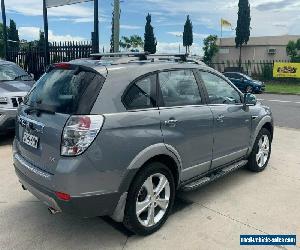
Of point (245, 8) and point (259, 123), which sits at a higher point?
point (245, 8)

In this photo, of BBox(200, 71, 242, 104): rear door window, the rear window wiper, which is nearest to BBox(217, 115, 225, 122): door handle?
BBox(200, 71, 242, 104): rear door window

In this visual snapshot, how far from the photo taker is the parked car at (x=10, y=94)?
21.8 ft

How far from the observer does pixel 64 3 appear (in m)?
11.3

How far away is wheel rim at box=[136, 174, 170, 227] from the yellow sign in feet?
92.2

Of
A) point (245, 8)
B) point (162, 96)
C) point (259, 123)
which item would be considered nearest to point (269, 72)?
point (245, 8)

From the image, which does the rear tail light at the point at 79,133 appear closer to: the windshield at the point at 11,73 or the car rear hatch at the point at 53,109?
the car rear hatch at the point at 53,109

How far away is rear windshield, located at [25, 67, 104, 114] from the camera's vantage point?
3.00 meters

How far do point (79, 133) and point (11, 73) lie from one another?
614 centimetres

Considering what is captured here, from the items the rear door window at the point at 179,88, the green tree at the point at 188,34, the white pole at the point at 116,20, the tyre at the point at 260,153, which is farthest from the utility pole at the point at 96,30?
the green tree at the point at 188,34

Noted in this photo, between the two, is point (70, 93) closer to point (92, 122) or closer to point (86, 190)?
point (92, 122)

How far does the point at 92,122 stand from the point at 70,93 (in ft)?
1.41

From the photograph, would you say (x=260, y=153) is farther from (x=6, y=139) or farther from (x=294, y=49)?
(x=294, y=49)

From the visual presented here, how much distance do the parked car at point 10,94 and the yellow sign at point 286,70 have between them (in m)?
25.5

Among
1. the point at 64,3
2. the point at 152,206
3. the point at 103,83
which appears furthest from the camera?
the point at 64,3
